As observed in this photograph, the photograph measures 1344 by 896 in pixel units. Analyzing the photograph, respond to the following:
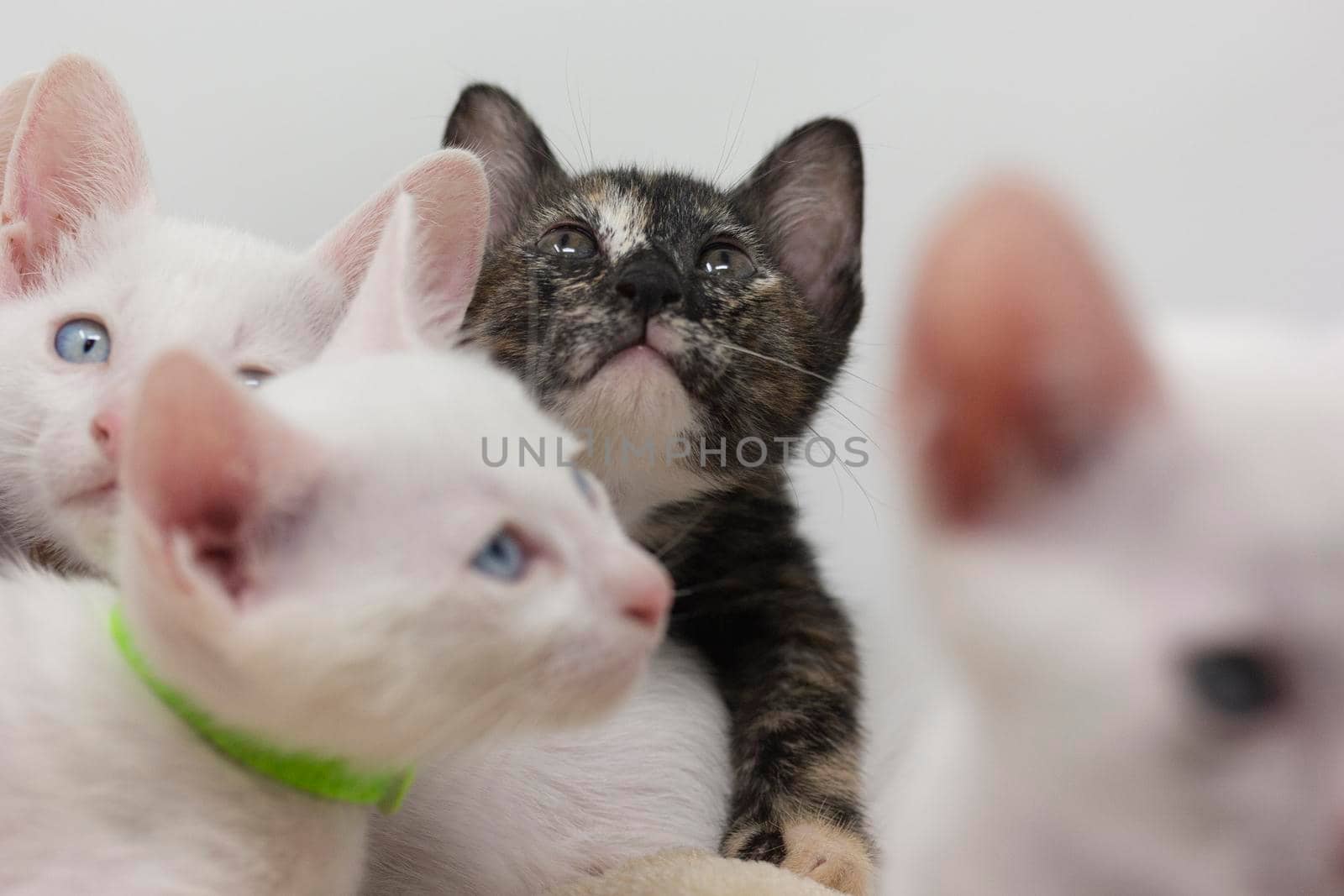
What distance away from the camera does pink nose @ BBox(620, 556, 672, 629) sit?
60cm

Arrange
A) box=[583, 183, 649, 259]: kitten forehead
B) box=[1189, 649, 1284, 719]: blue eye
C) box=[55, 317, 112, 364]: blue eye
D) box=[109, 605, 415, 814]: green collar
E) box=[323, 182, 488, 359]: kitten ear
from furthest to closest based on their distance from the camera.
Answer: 1. box=[583, 183, 649, 259]: kitten forehead
2. box=[55, 317, 112, 364]: blue eye
3. box=[323, 182, 488, 359]: kitten ear
4. box=[109, 605, 415, 814]: green collar
5. box=[1189, 649, 1284, 719]: blue eye

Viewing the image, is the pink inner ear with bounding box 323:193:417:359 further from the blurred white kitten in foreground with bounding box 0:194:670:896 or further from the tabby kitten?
the tabby kitten

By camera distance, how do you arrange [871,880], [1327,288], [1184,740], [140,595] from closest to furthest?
1. [1184,740]
2. [140,595]
3. [1327,288]
4. [871,880]

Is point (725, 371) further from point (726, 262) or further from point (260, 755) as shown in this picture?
point (260, 755)

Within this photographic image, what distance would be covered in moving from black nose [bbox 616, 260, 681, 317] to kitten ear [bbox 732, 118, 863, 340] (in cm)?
32

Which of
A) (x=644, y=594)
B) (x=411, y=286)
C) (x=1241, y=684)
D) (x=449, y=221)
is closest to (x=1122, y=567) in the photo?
(x=1241, y=684)

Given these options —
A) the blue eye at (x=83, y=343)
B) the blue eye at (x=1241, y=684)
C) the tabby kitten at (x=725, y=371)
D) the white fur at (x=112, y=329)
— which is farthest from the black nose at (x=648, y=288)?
the blue eye at (x=1241, y=684)

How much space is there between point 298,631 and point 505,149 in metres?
0.91

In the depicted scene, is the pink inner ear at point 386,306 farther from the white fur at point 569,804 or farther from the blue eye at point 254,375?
the white fur at point 569,804

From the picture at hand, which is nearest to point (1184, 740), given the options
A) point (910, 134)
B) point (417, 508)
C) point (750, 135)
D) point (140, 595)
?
point (417, 508)

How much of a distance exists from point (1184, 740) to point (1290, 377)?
0.46 feet

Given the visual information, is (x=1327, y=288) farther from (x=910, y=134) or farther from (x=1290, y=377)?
(x=910, y=134)

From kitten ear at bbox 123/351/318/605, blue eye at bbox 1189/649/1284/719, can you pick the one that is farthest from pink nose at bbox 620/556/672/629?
blue eye at bbox 1189/649/1284/719

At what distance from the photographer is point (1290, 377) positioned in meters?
0.41
